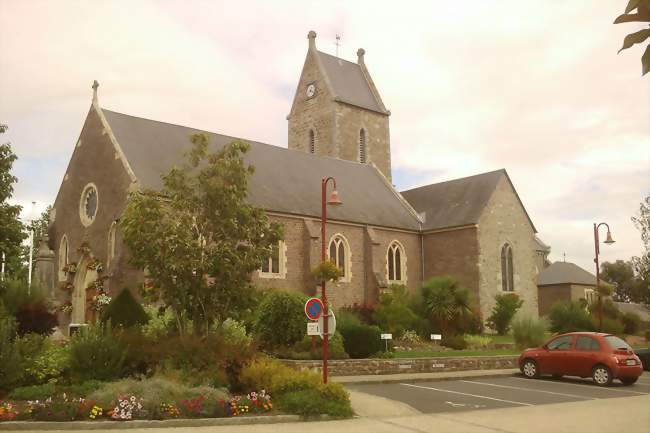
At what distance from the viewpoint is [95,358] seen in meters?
13.0

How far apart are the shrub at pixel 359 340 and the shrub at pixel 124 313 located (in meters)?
6.37

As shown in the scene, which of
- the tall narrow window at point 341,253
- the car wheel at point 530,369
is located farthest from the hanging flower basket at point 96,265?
the car wheel at point 530,369

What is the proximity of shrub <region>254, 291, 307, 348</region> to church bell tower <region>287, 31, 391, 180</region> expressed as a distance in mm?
23033

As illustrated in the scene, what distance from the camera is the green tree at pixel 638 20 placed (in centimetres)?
231

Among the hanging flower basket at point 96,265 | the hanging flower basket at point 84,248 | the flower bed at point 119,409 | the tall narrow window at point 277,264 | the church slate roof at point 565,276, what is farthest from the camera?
the church slate roof at point 565,276

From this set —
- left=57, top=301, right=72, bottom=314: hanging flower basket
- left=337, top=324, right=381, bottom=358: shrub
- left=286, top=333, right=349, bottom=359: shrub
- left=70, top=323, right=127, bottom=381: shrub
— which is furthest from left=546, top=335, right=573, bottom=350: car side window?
left=57, top=301, right=72, bottom=314: hanging flower basket

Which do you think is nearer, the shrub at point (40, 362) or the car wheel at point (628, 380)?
the shrub at point (40, 362)

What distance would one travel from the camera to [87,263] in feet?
91.6

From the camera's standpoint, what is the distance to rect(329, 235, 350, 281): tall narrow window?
3217 centimetres

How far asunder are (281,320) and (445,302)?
10434 millimetres

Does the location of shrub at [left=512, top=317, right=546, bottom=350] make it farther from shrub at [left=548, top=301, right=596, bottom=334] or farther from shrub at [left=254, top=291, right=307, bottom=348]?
shrub at [left=254, top=291, right=307, bottom=348]

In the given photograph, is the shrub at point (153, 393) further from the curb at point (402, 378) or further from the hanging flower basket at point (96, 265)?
the hanging flower basket at point (96, 265)

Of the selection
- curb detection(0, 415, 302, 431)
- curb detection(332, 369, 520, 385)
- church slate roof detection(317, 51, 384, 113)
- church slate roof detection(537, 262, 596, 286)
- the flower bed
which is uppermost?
church slate roof detection(317, 51, 384, 113)

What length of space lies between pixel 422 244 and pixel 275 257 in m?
10.7
